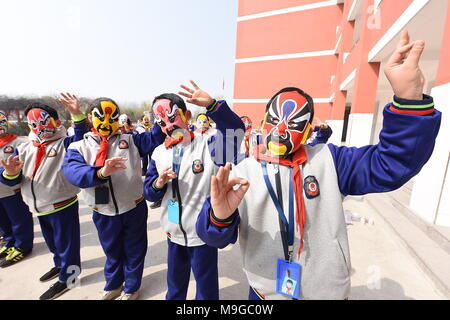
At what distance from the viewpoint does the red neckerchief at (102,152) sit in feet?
6.28

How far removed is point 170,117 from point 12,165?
1779 millimetres

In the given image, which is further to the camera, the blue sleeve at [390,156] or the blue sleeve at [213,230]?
the blue sleeve at [213,230]

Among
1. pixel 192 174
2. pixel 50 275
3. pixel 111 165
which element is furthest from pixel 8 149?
pixel 192 174

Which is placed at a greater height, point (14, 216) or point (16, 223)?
point (14, 216)

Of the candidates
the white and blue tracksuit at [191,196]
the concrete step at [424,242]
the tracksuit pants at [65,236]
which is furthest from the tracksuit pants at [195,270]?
the concrete step at [424,242]

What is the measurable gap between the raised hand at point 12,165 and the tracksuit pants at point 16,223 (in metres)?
1.06

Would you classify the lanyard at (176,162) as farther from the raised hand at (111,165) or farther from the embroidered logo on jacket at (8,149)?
the embroidered logo on jacket at (8,149)

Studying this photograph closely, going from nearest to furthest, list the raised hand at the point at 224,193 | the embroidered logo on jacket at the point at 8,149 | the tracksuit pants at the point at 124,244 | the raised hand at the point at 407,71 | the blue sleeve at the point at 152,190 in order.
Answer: the raised hand at the point at 407,71
the raised hand at the point at 224,193
the blue sleeve at the point at 152,190
the tracksuit pants at the point at 124,244
the embroidered logo on jacket at the point at 8,149

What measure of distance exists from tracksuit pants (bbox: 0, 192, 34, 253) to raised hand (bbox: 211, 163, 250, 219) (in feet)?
11.3

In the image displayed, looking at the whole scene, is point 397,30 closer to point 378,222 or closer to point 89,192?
point 378,222

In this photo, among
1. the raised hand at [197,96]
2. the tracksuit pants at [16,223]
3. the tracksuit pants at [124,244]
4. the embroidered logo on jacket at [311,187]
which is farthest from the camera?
the tracksuit pants at [16,223]

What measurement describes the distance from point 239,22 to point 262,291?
17.8 metres

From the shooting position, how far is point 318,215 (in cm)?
109

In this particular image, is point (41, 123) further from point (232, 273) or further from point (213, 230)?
point (232, 273)
